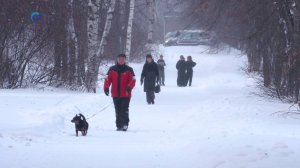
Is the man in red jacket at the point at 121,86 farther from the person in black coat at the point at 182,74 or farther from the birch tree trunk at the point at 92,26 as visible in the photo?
the person in black coat at the point at 182,74

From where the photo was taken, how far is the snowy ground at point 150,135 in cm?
823

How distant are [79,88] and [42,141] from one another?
34.7 ft

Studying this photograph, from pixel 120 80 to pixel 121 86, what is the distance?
14 centimetres

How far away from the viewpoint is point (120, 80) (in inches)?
504

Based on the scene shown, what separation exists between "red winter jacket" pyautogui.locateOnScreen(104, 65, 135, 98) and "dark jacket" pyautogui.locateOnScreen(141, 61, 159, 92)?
591cm

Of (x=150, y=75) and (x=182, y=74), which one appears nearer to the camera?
(x=150, y=75)

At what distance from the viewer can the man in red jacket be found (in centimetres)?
1280

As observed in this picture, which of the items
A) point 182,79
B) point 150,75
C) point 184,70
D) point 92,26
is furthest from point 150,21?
point 150,75

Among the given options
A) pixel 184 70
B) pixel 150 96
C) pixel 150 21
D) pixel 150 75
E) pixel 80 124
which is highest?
pixel 150 21

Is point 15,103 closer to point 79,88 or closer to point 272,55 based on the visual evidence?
point 79,88

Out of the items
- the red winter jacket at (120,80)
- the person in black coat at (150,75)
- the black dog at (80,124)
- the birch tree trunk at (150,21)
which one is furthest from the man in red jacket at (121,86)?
the birch tree trunk at (150,21)

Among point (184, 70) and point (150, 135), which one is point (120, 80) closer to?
point (150, 135)

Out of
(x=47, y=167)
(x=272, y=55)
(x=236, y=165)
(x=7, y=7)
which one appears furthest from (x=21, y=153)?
(x=272, y=55)

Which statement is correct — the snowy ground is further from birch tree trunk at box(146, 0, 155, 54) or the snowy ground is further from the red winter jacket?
birch tree trunk at box(146, 0, 155, 54)
